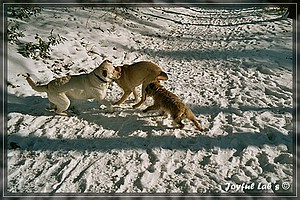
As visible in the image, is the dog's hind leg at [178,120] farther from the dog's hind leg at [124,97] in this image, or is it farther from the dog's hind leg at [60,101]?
the dog's hind leg at [60,101]

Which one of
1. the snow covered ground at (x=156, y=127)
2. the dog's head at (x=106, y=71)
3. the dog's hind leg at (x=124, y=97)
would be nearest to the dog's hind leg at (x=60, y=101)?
the snow covered ground at (x=156, y=127)

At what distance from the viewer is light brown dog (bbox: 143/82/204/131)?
194 inches

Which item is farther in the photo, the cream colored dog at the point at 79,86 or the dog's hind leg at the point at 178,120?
the cream colored dog at the point at 79,86

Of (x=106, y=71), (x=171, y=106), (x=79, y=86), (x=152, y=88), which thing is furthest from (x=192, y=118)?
(x=79, y=86)

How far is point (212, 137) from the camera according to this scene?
4965mm

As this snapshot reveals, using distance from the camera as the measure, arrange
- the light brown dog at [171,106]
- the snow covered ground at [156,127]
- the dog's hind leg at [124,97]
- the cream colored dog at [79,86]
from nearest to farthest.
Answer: the snow covered ground at [156,127] < the light brown dog at [171,106] < the cream colored dog at [79,86] < the dog's hind leg at [124,97]

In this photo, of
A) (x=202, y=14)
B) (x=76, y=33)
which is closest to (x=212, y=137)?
(x=76, y=33)

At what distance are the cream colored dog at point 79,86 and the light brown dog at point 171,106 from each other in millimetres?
696

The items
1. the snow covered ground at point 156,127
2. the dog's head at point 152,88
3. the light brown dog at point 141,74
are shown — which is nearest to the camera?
the snow covered ground at point 156,127

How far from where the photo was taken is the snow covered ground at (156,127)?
4.15 metres

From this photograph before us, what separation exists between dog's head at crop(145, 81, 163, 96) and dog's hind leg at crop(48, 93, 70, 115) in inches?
52.7


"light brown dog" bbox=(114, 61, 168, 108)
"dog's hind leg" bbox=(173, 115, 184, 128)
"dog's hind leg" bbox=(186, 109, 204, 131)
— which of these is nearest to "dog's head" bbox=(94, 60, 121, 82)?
"light brown dog" bbox=(114, 61, 168, 108)

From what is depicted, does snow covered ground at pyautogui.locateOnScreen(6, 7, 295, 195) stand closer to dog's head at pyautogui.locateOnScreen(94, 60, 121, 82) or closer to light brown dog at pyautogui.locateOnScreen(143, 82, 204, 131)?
light brown dog at pyautogui.locateOnScreen(143, 82, 204, 131)

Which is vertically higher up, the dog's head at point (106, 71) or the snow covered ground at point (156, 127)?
the dog's head at point (106, 71)
